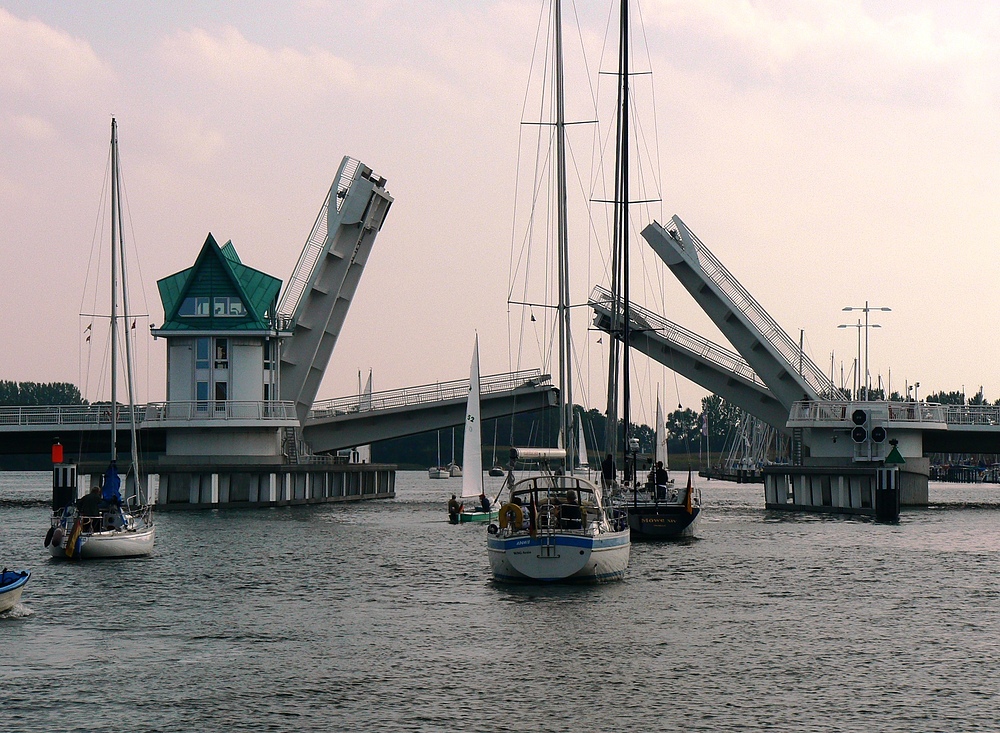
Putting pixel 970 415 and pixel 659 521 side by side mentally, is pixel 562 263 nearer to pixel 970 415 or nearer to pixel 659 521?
pixel 659 521

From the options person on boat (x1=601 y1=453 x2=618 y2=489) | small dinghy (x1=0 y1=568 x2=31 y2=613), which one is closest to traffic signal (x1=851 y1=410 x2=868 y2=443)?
person on boat (x1=601 y1=453 x2=618 y2=489)

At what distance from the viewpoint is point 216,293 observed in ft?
219

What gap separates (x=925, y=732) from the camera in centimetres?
1733

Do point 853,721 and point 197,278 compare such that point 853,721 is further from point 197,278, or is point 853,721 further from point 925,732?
point 197,278

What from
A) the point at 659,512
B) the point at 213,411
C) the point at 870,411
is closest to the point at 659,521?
the point at 659,512

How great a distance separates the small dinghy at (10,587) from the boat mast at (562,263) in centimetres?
Answer: 1354

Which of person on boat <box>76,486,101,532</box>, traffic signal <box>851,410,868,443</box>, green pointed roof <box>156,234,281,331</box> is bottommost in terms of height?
person on boat <box>76,486,101,532</box>

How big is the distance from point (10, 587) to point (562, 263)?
1784 cm

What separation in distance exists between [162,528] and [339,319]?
58.8 feet

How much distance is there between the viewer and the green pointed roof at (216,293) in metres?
66.1

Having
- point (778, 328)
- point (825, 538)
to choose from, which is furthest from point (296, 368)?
point (825, 538)

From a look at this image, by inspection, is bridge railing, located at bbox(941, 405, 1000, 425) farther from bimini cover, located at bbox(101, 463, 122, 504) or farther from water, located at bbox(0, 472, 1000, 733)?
bimini cover, located at bbox(101, 463, 122, 504)

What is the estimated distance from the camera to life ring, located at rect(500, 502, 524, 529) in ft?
96.3

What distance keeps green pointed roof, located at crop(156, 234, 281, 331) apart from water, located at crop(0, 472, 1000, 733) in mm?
26048
